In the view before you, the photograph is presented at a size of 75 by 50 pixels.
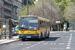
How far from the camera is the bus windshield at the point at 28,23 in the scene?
3425 centimetres


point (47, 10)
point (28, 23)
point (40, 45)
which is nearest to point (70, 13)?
point (47, 10)

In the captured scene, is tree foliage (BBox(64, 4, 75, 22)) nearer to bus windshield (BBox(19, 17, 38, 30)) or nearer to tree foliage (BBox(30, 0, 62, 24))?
tree foliage (BBox(30, 0, 62, 24))

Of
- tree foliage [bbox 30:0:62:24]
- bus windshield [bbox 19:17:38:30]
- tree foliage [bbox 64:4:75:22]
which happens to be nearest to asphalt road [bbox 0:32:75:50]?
bus windshield [bbox 19:17:38:30]

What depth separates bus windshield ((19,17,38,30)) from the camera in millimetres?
34250

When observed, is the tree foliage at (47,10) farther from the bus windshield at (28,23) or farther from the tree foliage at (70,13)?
the bus windshield at (28,23)

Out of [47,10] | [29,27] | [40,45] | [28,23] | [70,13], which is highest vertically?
[47,10]

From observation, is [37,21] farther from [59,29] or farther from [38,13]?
Result: [59,29]

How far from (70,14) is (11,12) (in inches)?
834

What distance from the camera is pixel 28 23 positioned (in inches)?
1357

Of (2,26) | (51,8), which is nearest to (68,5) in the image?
(51,8)

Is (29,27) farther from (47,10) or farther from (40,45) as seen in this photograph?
(47,10)

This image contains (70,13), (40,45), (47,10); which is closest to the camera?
(40,45)

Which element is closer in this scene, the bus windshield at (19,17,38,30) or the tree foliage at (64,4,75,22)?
the bus windshield at (19,17,38,30)

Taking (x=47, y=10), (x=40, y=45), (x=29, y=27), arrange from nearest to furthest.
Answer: (x=40, y=45) → (x=29, y=27) → (x=47, y=10)
